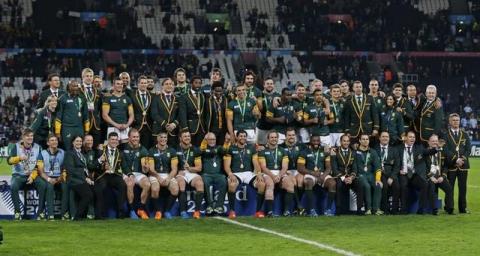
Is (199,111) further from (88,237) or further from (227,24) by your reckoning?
(227,24)

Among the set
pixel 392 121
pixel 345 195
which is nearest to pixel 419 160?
pixel 392 121

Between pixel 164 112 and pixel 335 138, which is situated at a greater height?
pixel 164 112

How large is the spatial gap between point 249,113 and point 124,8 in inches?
1141

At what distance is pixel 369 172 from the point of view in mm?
15727

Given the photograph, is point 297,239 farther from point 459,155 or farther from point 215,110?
point 459,155

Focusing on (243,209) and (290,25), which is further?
(290,25)

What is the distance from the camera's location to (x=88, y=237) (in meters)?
12.6

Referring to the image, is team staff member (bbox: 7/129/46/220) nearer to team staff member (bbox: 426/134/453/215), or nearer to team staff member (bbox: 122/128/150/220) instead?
team staff member (bbox: 122/128/150/220)

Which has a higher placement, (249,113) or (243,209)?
(249,113)

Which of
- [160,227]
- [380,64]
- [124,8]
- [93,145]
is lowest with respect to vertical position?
[160,227]

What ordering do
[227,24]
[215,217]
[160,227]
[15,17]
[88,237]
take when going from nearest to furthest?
[88,237] < [160,227] < [215,217] < [15,17] < [227,24]

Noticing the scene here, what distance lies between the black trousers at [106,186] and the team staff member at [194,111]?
143cm

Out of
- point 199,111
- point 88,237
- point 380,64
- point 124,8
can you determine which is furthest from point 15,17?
point 88,237

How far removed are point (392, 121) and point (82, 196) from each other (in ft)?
16.4
